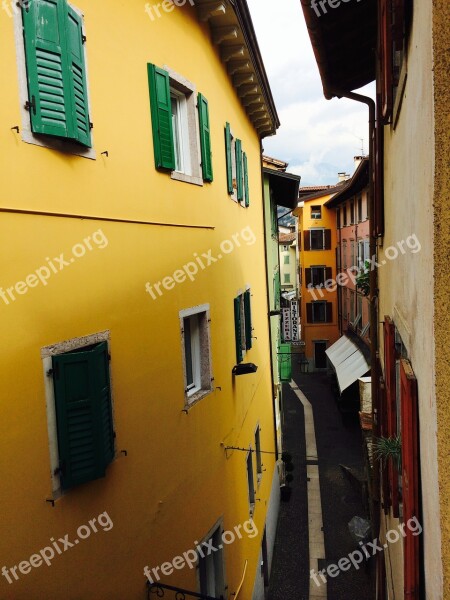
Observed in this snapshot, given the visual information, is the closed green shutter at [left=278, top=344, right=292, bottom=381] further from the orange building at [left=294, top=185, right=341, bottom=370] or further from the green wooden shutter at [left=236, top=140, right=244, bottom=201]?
the green wooden shutter at [left=236, top=140, right=244, bottom=201]

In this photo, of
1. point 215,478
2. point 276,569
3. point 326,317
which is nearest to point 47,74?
point 215,478

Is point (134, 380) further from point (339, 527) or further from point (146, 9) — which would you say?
point (339, 527)

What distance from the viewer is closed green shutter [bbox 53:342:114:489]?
464cm

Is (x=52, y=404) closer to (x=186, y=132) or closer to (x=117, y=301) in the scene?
(x=117, y=301)

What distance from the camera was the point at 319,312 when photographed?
34.3 metres

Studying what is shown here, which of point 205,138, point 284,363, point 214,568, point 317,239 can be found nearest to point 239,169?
point 205,138

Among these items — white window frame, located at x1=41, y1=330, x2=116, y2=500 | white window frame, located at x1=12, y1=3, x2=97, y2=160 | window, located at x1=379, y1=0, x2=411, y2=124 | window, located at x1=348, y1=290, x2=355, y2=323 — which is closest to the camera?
window, located at x1=379, y1=0, x2=411, y2=124

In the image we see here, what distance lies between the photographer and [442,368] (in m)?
2.18

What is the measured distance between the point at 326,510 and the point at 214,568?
8.73 metres

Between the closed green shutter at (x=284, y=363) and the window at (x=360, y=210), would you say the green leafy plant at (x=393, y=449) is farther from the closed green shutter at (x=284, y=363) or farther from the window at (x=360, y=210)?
the window at (x=360, y=210)

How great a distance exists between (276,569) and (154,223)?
11193 millimetres

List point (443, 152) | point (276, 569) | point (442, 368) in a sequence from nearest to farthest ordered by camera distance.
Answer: point (443, 152) < point (442, 368) < point (276, 569)

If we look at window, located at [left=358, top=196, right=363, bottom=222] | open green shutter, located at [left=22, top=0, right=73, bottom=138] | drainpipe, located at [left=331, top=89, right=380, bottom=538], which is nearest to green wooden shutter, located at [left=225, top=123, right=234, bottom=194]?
drainpipe, located at [left=331, top=89, right=380, bottom=538]

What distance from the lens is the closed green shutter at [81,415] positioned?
464 centimetres
